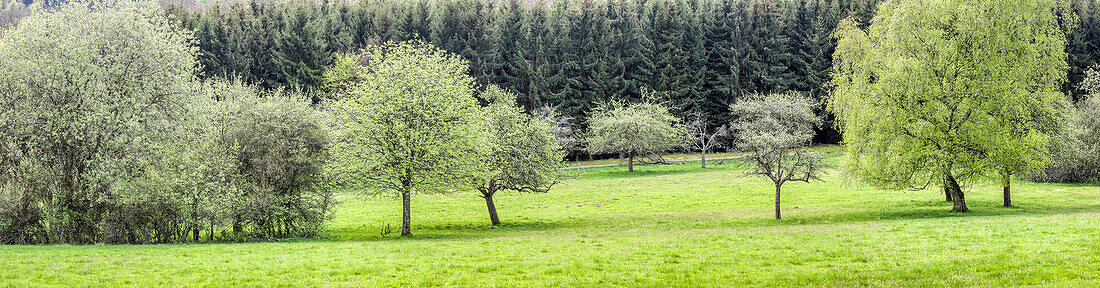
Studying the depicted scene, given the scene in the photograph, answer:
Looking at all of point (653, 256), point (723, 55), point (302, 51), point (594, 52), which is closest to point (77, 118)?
point (653, 256)

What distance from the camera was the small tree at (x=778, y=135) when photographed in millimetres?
32156

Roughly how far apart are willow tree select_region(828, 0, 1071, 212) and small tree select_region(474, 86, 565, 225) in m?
16.5

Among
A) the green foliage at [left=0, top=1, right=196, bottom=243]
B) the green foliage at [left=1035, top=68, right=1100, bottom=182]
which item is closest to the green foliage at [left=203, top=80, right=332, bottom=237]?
the green foliage at [left=0, top=1, right=196, bottom=243]

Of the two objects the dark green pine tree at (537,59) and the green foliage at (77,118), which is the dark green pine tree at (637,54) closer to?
the dark green pine tree at (537,59)

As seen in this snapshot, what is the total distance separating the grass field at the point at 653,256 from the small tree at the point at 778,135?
2.65 m

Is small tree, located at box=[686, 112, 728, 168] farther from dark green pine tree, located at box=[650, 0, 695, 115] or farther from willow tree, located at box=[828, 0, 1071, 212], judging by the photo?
willow tree, located at box=[828, 0, 1071, 212]

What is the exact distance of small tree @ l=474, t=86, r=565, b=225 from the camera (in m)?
32.6

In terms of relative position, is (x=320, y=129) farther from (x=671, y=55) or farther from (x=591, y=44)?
(x=671, y=55)

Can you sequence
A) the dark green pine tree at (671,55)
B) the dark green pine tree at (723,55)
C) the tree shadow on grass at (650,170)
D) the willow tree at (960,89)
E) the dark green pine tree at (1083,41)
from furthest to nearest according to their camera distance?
the dark green pine tree at (723,55)
the dark green pine tree at (671,55)
the dark green pine tree at (1083,41)
the tree shadow on grass at (650,170)
the willow tree at (960,89)

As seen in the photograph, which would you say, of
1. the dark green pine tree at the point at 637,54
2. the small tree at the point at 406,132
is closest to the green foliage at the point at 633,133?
the dark green pine tree at the point at 637,54

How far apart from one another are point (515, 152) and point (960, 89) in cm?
2200

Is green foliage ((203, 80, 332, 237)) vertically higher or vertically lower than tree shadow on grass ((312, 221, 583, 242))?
higher

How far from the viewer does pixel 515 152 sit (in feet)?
110

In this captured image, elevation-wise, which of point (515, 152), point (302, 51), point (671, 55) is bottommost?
point (515, 152)
